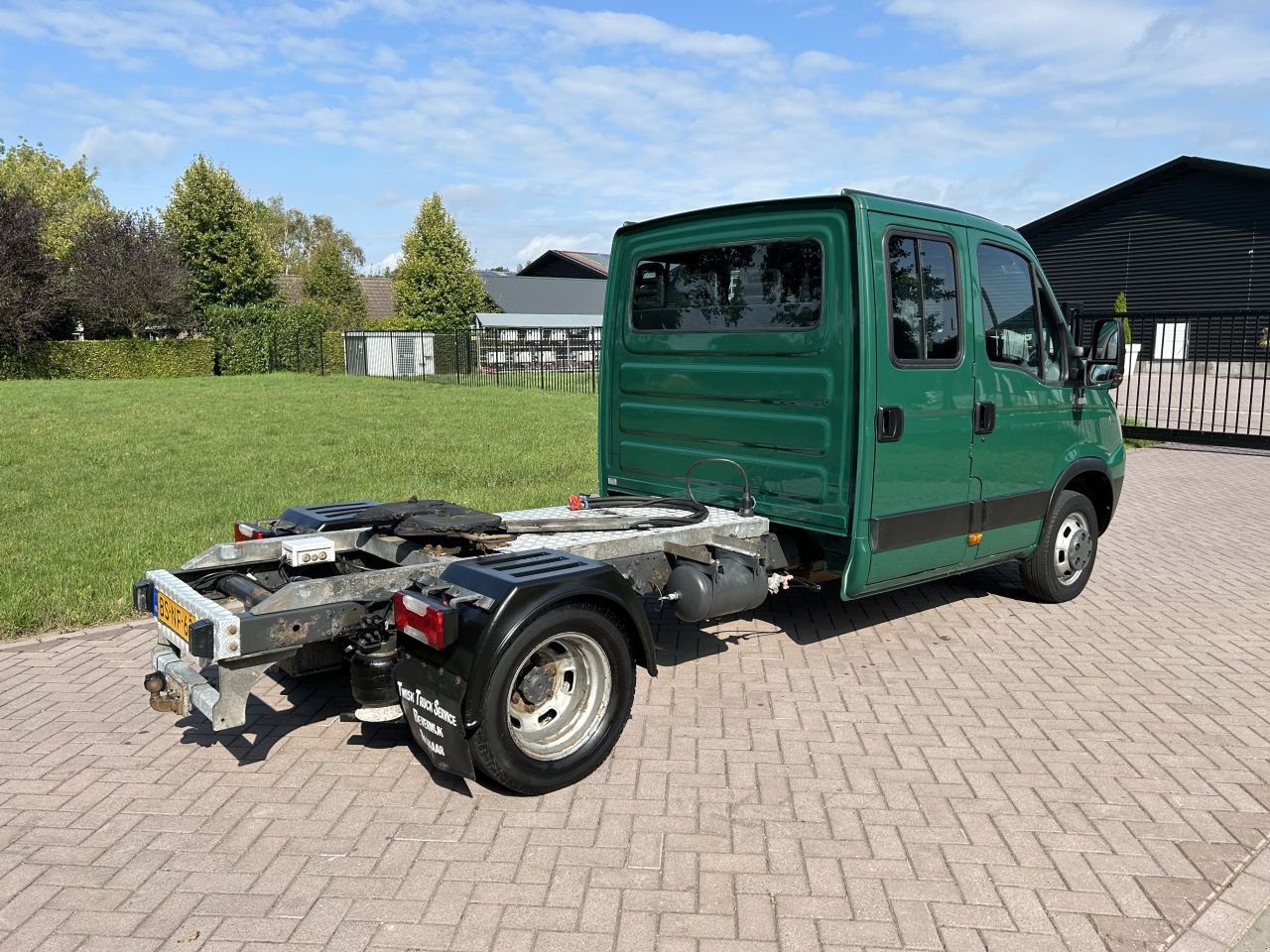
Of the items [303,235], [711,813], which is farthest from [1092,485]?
[303,235]

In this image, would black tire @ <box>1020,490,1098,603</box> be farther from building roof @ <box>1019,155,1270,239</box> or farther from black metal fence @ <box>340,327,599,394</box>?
building roof @ <box>1019,155,1270,239</box>

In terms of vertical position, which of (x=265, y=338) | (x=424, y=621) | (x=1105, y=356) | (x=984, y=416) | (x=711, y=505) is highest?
(x=265, y=338)

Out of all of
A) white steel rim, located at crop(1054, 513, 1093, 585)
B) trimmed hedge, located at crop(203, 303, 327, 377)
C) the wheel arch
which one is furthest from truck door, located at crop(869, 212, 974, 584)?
trimmed hedge, located at crop(203, 303, 327, 377)

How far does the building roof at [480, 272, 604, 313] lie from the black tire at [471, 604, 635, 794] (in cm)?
5224

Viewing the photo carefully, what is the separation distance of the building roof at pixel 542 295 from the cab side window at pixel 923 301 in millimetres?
50711

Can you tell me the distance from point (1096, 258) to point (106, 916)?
43067mm

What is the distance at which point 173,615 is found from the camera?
396 cm

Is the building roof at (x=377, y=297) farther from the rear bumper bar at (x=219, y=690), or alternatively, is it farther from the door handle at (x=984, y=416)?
the rear bumper bar at (x=219, y=690)

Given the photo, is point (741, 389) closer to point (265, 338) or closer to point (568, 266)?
point (265, 338)

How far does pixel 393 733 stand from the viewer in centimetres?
463

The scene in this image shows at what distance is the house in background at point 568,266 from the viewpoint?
64.7 meters

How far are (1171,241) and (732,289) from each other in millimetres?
38071

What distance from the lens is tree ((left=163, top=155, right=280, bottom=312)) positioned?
4256cm

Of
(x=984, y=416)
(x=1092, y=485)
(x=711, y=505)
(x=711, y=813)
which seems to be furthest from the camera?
(x=1092, y=485)
